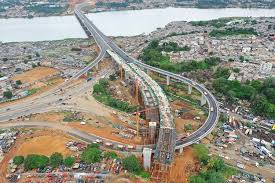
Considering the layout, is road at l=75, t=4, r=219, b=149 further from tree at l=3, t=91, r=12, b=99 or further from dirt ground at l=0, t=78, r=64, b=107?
tree at l=3, t=91, r=12, b=99

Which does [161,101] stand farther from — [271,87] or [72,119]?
[271,87]

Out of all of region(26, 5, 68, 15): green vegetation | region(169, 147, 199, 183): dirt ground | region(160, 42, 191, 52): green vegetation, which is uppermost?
region(26, 5, 68, 15): green vegetation

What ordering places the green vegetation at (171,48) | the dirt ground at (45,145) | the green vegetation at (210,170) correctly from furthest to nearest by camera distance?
1. the green vegetation at (171,48)
2. the dirt ground at (45,145)
3. the green vegetation at (210,170)

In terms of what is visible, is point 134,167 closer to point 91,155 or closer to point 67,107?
point 91,155

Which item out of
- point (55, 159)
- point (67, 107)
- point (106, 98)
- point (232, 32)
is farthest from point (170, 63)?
point (55, 159)

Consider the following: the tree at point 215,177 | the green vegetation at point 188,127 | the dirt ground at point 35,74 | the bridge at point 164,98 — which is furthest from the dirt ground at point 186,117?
the dirt ground at point 35,74

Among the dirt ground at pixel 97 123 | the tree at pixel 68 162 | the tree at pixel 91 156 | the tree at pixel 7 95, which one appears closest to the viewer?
the tree at pixel 68 162

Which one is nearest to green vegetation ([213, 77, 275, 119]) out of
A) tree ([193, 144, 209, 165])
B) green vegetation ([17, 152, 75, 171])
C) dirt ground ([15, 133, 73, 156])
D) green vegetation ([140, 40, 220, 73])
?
green vegetation ([140, 40, 220, 73])

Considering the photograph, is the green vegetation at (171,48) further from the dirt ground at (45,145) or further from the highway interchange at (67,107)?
the dirt ground at (45,145)
